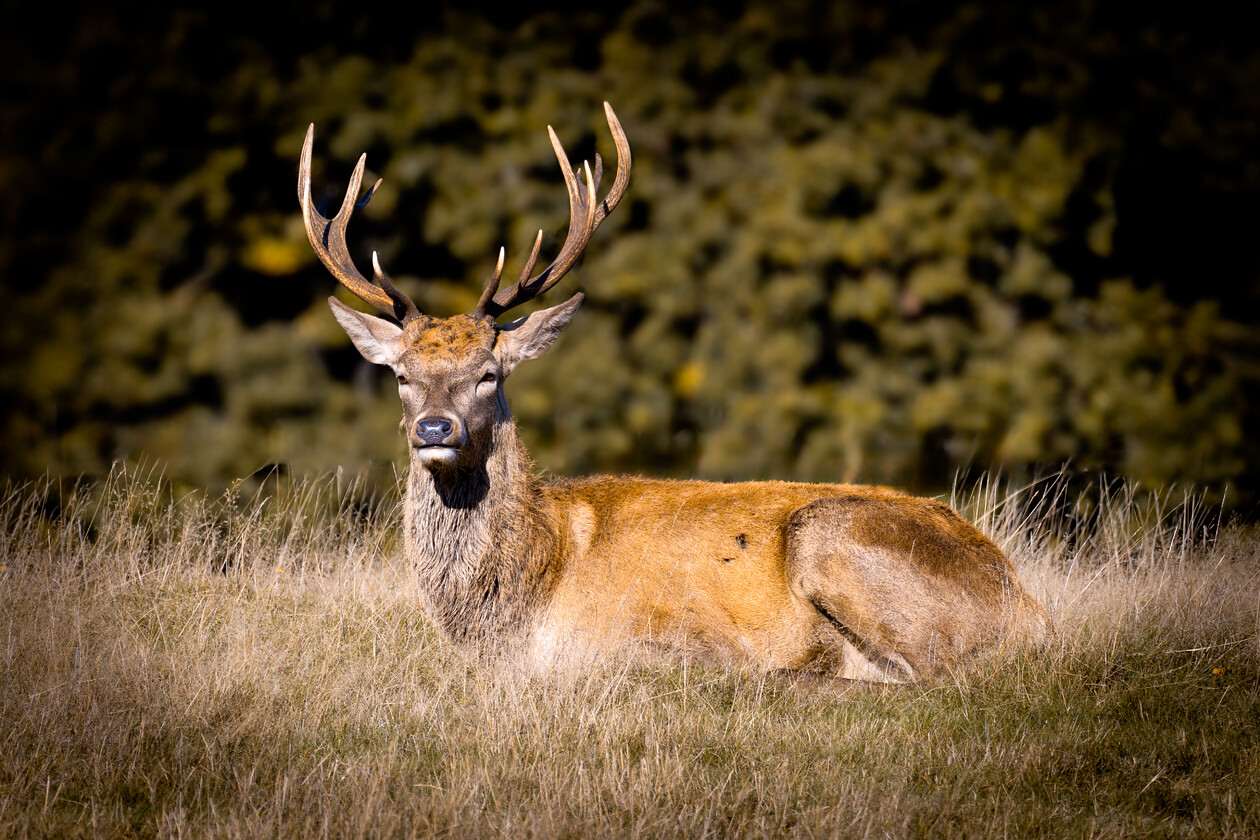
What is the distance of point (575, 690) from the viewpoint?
420 cm

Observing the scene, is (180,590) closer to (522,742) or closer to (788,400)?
(522,742)

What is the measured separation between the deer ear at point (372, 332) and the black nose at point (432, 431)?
0.71m

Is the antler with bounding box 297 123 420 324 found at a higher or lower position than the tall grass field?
higher

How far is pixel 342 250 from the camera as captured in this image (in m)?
5.08

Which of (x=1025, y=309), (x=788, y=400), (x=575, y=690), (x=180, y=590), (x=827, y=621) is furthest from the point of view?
(x=1025, y=309)

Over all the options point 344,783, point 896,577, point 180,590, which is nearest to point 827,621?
point 896,577

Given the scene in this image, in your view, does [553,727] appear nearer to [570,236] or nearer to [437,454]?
[437,454]

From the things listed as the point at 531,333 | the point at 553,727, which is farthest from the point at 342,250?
the point at 553,727

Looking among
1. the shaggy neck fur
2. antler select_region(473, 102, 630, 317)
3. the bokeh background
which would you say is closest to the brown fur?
the shaggy neck fur

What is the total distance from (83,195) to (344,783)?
5067 millimetres

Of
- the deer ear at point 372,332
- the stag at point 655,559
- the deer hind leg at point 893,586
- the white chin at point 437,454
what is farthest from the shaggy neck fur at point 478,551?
the deer hind leg at point 893,586

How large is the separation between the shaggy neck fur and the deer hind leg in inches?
41.2

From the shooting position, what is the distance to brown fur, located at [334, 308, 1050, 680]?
4441 mm

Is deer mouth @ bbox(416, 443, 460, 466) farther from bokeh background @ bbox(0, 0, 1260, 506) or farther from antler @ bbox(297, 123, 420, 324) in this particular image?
bokeh background @ bbox(0, 0, 1260, 506)
